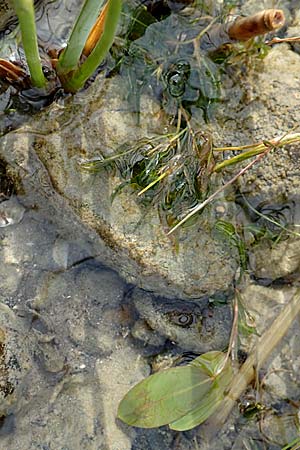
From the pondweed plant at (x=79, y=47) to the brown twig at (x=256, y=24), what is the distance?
0.64 metres

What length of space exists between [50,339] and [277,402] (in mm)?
1099

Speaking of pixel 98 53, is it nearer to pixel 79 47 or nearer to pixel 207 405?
pixel 79 47

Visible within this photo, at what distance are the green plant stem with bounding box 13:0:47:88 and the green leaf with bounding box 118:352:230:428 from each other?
138cm

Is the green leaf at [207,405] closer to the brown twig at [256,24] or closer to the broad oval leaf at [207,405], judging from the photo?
the broad oval leaf at [207,405]

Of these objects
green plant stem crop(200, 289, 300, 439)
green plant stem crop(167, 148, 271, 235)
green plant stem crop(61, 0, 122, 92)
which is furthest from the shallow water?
green plant stem crop(61, 0, 122, 92)

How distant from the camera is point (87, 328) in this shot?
96.0 inches

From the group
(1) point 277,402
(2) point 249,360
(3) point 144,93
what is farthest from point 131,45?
(1) point 277,402

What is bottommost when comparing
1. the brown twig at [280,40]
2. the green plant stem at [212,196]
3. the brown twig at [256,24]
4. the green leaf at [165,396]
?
the green leaf at [165,396]

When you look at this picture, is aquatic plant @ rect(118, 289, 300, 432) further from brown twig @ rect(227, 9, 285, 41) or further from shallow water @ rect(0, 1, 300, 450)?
brown twig @ rect(227, 9, 285, 41)

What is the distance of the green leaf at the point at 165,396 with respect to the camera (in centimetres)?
228

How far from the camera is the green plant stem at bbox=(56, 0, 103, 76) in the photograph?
1984 mm

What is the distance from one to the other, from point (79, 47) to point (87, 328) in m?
1.24

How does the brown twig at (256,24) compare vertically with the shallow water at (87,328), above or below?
above

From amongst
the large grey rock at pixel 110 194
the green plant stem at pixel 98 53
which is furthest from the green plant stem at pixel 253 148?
the green plant stem at pixel 98 53
